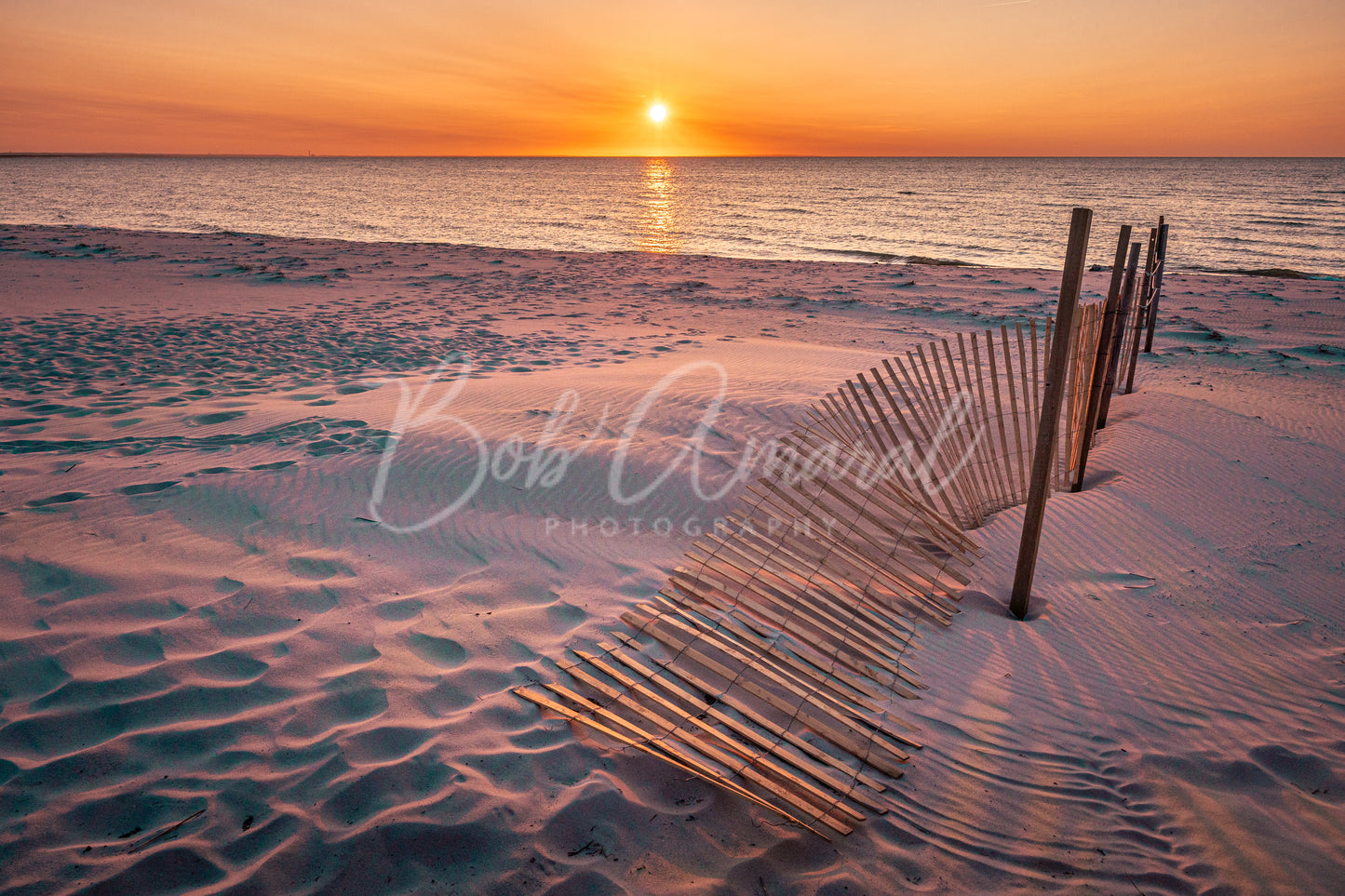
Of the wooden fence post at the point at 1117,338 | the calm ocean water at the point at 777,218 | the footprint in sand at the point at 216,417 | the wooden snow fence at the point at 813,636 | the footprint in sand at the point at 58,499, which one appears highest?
the calm ocean water at the point at 777,218

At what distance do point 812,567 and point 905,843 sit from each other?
1.51 metres

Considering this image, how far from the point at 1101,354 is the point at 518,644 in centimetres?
427

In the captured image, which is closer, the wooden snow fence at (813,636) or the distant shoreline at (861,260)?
the wooden snow fence at (813,636)

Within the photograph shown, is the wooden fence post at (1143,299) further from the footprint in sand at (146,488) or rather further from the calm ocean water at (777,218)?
the calm ocean water at (777,218)

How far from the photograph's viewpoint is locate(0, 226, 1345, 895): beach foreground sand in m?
2.05

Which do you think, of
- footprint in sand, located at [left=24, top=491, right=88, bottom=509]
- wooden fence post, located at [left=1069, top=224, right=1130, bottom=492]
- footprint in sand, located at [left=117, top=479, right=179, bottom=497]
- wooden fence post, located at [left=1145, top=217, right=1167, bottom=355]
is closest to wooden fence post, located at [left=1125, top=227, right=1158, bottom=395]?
wooden fence post, located at [left=1145, top=217, right=1167, bottom=355]

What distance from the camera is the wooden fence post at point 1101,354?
14.4 feet

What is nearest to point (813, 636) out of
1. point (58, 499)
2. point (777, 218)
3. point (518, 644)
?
point (518, 644)

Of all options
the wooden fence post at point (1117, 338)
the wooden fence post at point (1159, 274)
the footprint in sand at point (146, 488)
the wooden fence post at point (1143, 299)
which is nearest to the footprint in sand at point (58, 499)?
the footprint in sand at point (146, 488)

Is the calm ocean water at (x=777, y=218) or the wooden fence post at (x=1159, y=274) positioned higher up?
the calm ocean water at (x=777, y=218)

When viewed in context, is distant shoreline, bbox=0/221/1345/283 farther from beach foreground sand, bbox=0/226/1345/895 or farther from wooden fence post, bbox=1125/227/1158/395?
beach foreground sand, bbox=0/226/1345/895

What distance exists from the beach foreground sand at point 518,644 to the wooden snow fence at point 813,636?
12cm

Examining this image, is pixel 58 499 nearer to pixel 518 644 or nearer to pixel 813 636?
pixel 518 644

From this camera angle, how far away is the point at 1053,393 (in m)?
2.97
